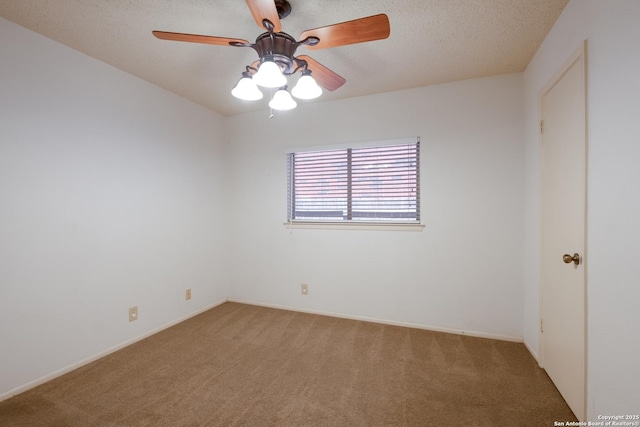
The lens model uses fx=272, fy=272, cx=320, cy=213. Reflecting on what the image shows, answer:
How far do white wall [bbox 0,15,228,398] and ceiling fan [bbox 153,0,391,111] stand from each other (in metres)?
1.31

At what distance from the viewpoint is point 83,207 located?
2.21 m

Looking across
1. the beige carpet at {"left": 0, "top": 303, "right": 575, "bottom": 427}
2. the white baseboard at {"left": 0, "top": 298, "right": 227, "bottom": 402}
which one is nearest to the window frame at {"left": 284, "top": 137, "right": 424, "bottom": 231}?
the beige carpet at {"left": 0, "top": 303, "right": 575, "bottom": 427}

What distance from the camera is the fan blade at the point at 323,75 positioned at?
1.73 metres

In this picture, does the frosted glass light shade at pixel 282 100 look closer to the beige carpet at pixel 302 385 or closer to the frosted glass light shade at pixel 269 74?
the frosted glass light shade at pixel 269 74

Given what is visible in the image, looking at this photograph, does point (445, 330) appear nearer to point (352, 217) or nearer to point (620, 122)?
point (352, 217)

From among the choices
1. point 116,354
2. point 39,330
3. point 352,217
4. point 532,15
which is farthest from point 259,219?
point 532,15

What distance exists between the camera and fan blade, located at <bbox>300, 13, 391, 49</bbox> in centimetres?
128

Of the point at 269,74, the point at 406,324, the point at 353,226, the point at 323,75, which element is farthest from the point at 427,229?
the point at 269,74

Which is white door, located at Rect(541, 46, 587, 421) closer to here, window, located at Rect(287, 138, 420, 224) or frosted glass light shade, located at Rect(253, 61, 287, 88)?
window, located at Rect(287, 138, 420, 224)

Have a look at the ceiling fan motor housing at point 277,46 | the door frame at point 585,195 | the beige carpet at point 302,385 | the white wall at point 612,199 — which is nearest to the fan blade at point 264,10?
the ceiling fan motor housing at point 277,46

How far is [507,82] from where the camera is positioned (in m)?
2.55

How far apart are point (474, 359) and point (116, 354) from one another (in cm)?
304

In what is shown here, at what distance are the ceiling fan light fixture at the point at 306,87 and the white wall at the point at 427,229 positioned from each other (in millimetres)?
1435

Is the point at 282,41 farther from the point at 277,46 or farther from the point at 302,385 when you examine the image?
the point at 302,385
